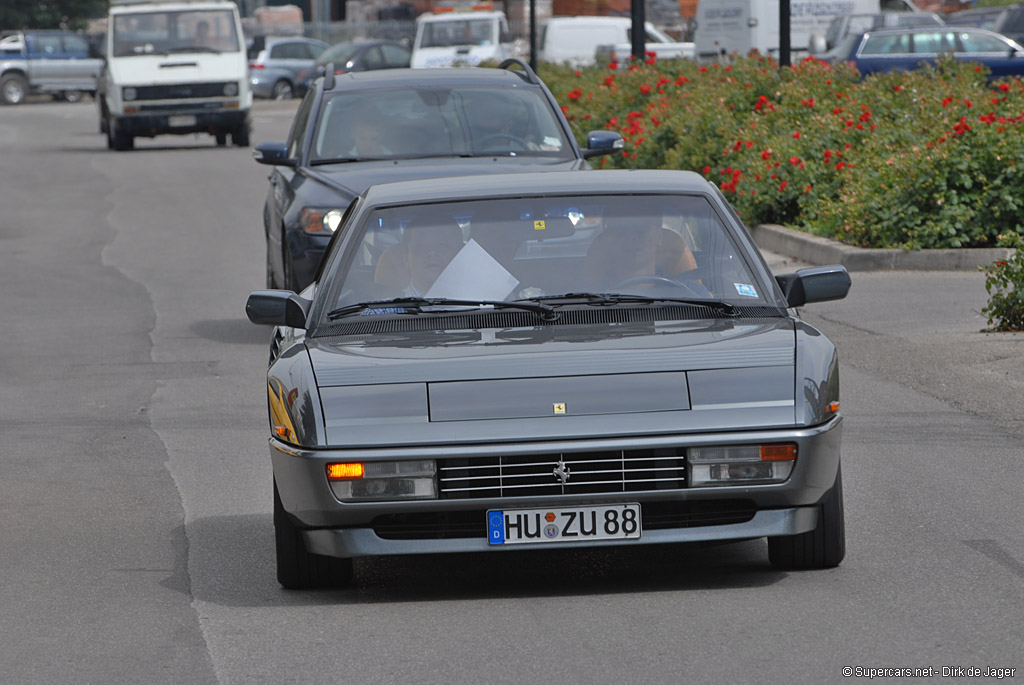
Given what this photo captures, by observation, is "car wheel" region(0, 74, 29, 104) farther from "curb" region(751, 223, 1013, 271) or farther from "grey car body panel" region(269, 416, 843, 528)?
"grey car body panel" region(269, 416, 843, 528)

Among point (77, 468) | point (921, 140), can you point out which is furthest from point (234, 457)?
point (921, 140)

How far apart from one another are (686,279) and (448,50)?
36362 mm

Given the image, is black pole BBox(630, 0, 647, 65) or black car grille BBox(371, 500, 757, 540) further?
black pole BBox(630, 0, 647, 65)

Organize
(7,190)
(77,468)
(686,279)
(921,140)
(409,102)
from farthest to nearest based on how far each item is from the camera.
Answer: (7,190) → (921,140) → (409,102) → (77,468) → (686,279)

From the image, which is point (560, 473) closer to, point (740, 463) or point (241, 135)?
point (740, 463)

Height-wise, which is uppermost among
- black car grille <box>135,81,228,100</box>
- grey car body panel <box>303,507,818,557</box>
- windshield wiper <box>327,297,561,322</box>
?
windshield wiper <box>327,297,561,322</box>

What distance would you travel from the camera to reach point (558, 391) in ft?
17.4

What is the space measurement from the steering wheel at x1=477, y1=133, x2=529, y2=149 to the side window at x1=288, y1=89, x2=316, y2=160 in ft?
4.02

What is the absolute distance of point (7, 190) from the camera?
24.5m

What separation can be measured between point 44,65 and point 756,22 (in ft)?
81.9

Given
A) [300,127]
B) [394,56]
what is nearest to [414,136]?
[300,127]

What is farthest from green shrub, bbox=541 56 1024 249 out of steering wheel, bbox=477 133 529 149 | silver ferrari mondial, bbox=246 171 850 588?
silver ferrari mondial, bbox=246 171 850 588

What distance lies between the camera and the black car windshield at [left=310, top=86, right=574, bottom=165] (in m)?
11.6

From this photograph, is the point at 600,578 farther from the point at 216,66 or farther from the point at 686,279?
the point at 216,66
